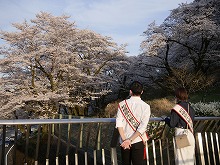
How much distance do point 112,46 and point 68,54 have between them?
20.8 feet

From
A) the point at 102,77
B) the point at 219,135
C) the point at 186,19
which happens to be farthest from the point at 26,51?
the point at 219,135

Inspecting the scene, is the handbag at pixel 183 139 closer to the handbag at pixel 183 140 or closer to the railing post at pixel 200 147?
the handbag at pixel 183 140

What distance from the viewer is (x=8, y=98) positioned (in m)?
19.3

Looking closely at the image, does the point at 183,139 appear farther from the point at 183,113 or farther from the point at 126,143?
the point at 126,143

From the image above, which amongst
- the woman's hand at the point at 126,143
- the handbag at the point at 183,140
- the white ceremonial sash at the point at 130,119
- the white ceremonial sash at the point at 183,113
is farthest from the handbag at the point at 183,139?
the woman's hand at the point at 126,143

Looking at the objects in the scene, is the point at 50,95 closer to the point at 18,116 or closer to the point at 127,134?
the point at 18,116

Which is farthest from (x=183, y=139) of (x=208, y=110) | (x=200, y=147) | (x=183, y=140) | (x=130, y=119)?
(x=208, y=110)

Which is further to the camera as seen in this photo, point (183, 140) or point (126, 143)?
point (183, 140)

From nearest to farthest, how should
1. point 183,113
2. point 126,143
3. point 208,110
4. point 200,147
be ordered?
point 126,143, point 183,113, point 200,147, point 208,110

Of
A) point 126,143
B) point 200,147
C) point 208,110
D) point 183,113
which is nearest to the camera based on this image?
point 126,143

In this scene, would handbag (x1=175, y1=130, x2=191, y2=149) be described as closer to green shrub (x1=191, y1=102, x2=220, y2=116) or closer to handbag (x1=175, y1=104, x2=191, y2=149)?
handbag (x1=175, y1=104, x2=191, y2=149)

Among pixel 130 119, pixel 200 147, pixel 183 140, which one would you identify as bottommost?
pixel 200 147

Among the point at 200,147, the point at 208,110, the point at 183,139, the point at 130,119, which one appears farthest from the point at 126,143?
the point at 208,110

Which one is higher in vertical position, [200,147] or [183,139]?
[183,139]
